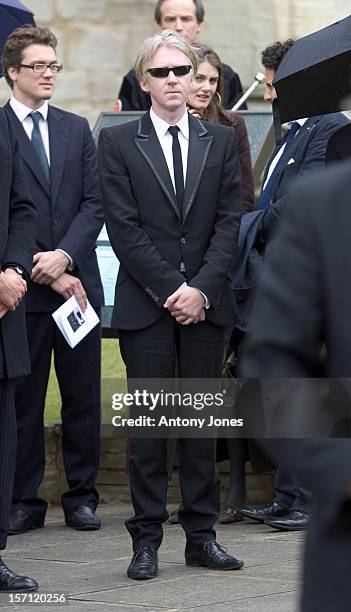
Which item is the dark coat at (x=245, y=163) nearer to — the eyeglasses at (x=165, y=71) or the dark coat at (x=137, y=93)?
the dark coat at (x=137, y=93)

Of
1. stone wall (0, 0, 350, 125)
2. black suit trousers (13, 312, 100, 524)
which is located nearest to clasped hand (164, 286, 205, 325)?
black suit trousers (13, 312, 100, 524)

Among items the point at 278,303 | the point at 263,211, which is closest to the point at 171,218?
the point at 263,211

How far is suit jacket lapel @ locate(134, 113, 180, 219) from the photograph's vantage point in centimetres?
594

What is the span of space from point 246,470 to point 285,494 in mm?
502

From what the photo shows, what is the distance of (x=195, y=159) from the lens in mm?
6008

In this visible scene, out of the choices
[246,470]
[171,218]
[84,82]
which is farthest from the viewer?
[84,82]

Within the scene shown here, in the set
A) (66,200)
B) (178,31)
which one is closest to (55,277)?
(66,200)

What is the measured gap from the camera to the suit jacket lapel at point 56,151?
7.02 m

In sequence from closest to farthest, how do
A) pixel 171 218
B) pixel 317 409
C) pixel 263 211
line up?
pixel 317 409
pixel 171 218
pixel 263 211

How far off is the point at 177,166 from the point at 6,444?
4.34ft

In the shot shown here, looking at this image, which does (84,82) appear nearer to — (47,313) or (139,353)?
(47,313)

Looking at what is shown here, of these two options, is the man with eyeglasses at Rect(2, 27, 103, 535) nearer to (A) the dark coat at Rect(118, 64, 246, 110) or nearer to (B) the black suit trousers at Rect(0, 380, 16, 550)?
(A) the dark coat at Rect(118, 64, 246, 110)

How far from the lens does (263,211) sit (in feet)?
22.1

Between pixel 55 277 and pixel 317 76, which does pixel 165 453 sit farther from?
pixel 317 76
